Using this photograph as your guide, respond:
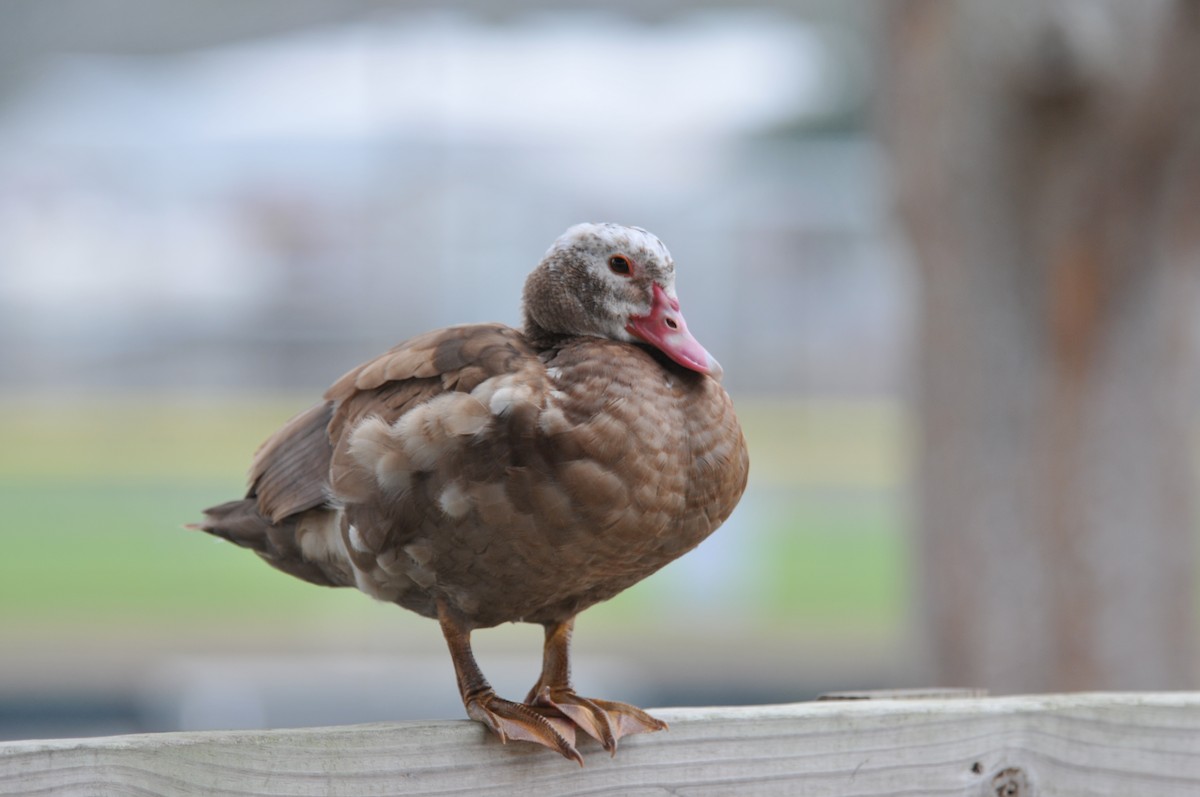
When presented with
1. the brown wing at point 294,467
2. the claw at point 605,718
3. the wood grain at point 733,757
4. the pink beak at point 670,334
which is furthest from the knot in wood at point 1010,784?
the brown wing at point 294,467

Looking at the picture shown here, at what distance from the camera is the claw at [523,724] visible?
1.41 metres

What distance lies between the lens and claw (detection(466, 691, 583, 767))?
1407 millimetres

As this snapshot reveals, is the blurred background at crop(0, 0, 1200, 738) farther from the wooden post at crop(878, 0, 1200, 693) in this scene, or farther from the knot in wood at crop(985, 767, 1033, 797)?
the knot in wood at crop(985, 767, 1033, 797)

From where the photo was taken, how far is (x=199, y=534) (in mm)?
7039

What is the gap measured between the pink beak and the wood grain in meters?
0.36

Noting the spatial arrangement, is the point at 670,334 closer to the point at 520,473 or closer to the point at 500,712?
the point at 520,473

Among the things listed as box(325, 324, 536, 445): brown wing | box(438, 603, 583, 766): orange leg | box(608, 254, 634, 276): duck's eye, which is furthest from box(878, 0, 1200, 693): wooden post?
box(438, 603, 583, 766): orange leg

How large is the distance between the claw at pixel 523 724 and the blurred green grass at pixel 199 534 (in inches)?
228

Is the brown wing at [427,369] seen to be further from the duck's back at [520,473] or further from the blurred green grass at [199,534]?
the blurred green grass at [199,534]

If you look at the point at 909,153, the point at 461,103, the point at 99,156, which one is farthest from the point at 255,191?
the point at 909,153

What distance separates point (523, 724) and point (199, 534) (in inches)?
234

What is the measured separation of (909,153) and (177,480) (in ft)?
17.5

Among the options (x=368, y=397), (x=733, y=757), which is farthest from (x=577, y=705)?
(x=368, y=397)

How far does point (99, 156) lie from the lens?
9.88 meters
